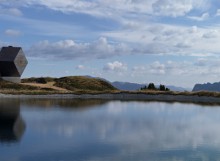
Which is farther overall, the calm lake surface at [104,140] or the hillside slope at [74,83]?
the hillside slope at [74,83]

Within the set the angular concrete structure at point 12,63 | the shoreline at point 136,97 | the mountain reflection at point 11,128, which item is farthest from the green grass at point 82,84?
the mountain reflection at point 11,128

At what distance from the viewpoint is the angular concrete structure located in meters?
98.9

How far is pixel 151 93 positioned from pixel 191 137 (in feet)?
200

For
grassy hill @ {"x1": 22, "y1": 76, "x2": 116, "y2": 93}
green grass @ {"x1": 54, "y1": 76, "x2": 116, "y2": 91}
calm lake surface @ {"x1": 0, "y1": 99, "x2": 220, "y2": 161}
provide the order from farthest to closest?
green grass @ {"x1": 54, "y1": 76, "x2": 116, "y2": 91}, grassy hill @ {"x1": 22, "y1": 76, "x2": 116, "y2": 93}, calm lake surface @ {"x1": 0, "y1": 99, "x2": 220, "y2": 161}

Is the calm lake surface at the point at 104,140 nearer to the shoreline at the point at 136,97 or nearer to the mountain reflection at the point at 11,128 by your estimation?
the mountain reflection at the point at 11,128

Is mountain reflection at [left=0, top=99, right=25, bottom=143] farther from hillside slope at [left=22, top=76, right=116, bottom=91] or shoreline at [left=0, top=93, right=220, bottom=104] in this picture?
hillside slope at [left=22, top=76, right=116, bottom=91]

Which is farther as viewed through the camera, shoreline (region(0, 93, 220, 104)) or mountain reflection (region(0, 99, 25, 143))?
Result: shoreline (region(0, 93, 220, 104))

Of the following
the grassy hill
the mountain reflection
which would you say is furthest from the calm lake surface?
the grassy hill

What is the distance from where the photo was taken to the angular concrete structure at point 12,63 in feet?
325

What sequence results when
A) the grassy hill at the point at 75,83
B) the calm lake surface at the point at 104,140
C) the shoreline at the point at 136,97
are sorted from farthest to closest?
the grassy hill at the point at 75,83, the shoreline at the point at 136,97, the calm lake surface at the point at 104,140

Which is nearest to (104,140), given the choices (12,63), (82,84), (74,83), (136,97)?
(136,97)

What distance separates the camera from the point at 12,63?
324ft

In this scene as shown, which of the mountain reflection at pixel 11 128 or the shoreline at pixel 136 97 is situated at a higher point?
the shoreline at pixel 136 97

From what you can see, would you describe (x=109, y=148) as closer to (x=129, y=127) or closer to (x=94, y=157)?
(x=94, y=157)
